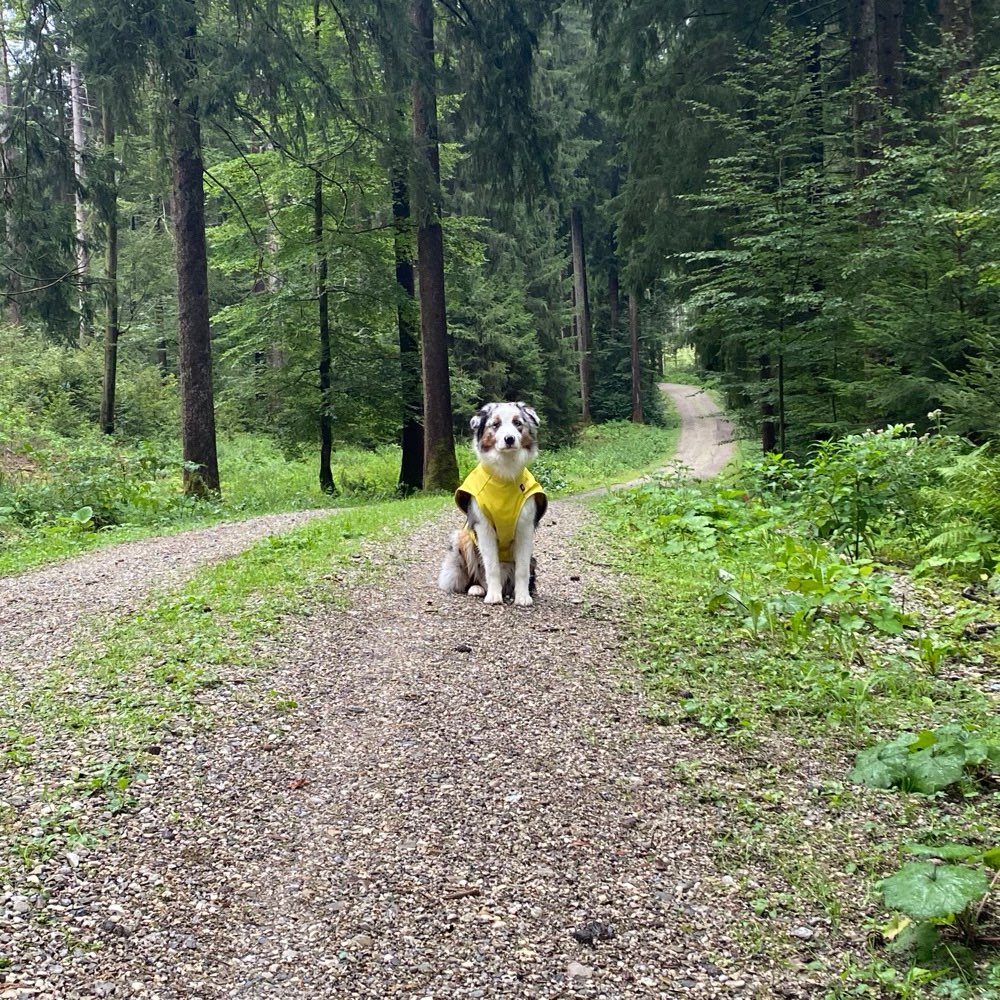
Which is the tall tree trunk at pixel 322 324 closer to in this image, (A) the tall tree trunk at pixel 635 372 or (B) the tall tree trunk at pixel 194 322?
(B) the tall tree trunk at pixel 194 322

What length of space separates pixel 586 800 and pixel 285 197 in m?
15.9

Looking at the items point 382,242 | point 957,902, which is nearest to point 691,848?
point 957,902

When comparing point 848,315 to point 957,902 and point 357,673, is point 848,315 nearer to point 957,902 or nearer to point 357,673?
point 357,673

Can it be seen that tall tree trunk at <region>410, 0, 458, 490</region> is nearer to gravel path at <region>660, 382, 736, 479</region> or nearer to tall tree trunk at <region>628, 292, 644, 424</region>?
gravel path at <region>660, 382, 736, 479</region>

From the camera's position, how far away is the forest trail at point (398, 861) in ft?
7.54

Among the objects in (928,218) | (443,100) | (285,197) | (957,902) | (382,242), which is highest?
(443,100)

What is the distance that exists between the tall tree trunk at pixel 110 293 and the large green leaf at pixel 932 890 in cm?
1344

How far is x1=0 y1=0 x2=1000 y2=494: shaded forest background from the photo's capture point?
32.9 ft

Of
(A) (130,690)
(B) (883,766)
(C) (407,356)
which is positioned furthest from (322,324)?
(B) (883,766)

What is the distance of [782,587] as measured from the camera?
20.2 feet

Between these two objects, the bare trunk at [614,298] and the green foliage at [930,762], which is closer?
the green foliage at [930,762]

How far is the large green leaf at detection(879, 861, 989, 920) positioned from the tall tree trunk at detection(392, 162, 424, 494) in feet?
48.6

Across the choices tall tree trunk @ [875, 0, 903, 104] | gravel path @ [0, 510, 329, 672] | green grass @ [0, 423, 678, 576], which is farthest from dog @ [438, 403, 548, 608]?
tall tree trunk @ [875, 0, 903, 104]

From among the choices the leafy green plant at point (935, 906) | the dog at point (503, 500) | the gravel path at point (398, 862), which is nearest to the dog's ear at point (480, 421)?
the dog at point (503, 500)
